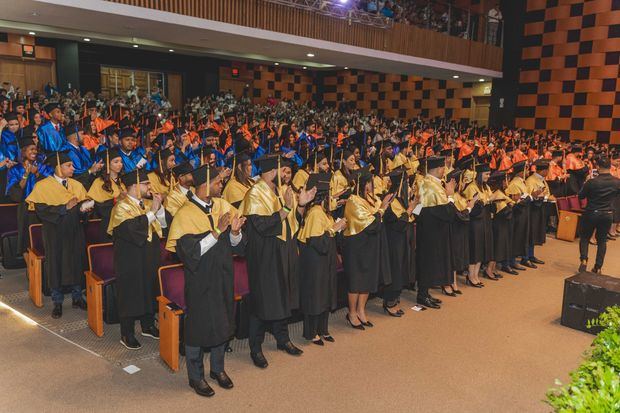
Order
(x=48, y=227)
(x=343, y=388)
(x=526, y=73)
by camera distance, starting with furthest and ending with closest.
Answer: (x=526, y=73), (x=48, y=227), (x=343, y=388)

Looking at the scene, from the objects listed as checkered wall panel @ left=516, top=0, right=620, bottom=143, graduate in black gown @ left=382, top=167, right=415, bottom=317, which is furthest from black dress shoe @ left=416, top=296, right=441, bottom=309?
checkered wall panel @ left=516, top=0, right=620, bottom=143

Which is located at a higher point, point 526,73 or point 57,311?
point 526,73


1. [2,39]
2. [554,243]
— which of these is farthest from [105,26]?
[554,243]

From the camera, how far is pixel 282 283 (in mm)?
4508

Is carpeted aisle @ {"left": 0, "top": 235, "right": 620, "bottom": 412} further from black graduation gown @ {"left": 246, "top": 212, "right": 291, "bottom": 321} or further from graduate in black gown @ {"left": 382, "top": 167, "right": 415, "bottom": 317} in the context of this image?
black graduation gown @ {"left": 246, "top": 212, "right": 291, "bottom": 321}

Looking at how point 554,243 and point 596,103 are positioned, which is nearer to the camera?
point 554,243

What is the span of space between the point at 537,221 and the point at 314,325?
5233 mm

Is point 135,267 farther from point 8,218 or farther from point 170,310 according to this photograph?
point 8,218

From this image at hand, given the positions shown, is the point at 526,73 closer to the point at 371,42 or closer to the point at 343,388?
the point at 371,42

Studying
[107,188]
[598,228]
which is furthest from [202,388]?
[598,228]

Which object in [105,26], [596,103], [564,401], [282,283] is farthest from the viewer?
[596,103]

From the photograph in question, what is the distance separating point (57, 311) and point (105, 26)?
7.90m

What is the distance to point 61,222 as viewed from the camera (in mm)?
5328

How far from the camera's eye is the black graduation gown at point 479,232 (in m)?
6.94
